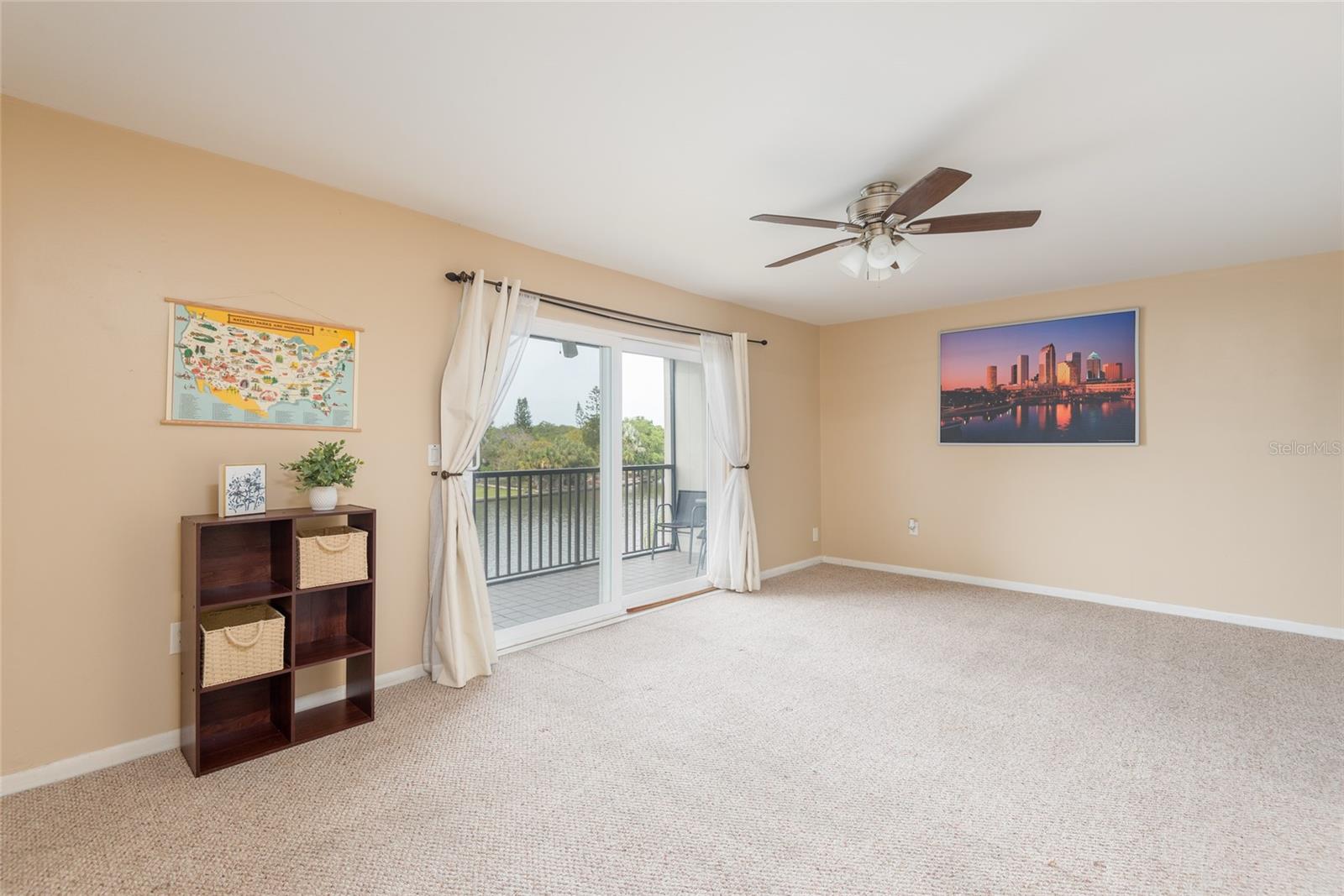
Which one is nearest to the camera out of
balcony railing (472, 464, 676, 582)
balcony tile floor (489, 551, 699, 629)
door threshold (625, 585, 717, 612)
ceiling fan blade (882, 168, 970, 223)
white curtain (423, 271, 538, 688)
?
ceiling fan blade (882, 168, 970, 223)

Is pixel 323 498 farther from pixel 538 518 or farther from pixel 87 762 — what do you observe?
pixel 538 518

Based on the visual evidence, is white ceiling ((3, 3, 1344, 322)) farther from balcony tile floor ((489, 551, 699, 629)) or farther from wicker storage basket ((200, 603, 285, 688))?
balcony tile floor ((489, 551, 699, 629))

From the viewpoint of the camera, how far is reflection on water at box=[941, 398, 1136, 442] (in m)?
4.43

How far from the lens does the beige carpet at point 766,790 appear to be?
172 centimetres

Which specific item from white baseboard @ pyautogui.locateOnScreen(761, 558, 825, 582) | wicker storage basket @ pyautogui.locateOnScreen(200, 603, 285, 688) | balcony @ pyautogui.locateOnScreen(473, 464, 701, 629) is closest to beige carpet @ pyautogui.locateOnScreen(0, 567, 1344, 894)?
wicker storage basket @ pyautogui.locateOnScreen(200, 603, 285, 688)

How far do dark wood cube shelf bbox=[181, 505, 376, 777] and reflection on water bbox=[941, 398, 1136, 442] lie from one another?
4734 millimetres

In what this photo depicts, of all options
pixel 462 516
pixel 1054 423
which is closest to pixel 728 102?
pixel 462 516

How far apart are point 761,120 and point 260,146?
2.09 meters

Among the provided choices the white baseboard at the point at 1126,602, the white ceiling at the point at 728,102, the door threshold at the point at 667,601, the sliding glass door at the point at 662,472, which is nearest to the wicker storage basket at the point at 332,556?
the white ceiling at the point at 728,102

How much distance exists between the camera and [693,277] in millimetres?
4336

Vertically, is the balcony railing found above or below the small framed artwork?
below

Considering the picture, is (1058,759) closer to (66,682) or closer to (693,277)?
(693,277)

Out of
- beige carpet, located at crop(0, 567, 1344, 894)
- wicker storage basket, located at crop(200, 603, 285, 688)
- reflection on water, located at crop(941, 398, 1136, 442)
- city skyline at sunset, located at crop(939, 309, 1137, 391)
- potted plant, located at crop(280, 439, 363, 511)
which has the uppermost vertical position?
city skyline at sunset, located at crop(939, 309, 1137, 391)

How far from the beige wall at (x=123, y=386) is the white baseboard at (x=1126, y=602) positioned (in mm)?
4481
